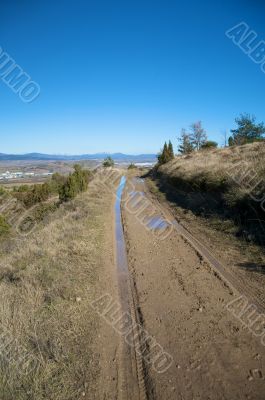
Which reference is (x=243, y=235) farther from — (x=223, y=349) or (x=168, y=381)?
(x=168, y=381)

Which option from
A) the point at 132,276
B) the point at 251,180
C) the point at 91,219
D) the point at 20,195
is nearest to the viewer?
the point at 132,276

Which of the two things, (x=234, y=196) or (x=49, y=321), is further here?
(x=234, y=196)

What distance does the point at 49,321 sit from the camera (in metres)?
5.53

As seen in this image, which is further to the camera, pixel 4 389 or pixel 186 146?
pixel 186 146

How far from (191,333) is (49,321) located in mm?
2873

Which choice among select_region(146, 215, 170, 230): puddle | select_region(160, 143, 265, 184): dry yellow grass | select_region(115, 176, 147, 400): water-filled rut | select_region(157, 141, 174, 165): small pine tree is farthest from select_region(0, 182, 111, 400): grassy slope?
select_region(157, 141, 174, 165): small pine tree

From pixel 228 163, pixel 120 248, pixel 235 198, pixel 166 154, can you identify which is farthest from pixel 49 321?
pixel 166 154

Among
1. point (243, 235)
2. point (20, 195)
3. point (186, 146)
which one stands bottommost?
point (20, 195)

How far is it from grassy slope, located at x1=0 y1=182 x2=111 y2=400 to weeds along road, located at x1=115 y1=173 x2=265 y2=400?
3.54 feet

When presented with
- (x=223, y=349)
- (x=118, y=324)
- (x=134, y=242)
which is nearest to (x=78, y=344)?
(x=118, y=324)

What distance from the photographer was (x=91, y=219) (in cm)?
1487

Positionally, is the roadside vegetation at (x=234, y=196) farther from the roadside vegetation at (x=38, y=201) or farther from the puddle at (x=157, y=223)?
the roadside vegetation at (x=38, y=201)

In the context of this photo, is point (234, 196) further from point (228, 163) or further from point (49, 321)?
point (49, 321)

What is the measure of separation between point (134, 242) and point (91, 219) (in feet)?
15.5
